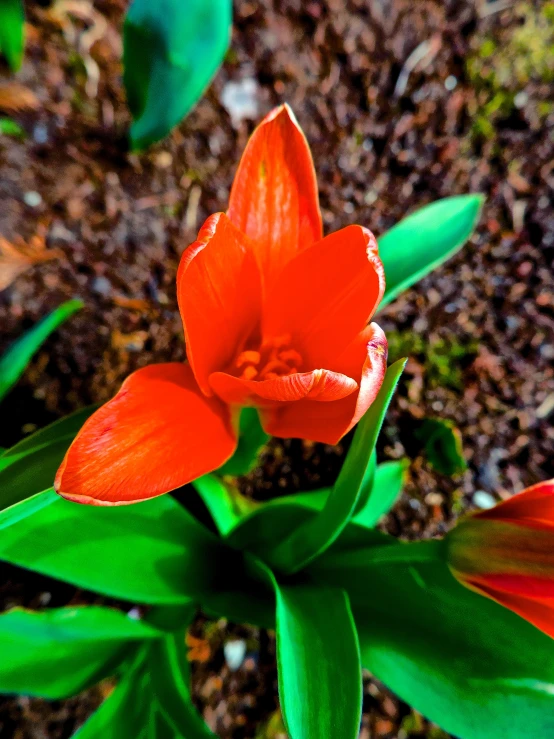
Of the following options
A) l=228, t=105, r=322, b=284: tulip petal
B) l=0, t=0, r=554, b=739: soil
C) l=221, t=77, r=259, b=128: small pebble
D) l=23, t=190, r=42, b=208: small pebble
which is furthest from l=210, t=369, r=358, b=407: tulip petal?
l=221, t=77, r=259, b=128: small pebble

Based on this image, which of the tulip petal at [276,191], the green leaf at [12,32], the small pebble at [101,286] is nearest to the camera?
the tulip petal at [276,191]

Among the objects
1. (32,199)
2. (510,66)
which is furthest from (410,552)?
(510,66)

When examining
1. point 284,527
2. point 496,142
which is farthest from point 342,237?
point 496,142

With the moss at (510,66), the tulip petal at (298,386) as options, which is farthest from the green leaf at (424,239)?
the moss at (510,66)

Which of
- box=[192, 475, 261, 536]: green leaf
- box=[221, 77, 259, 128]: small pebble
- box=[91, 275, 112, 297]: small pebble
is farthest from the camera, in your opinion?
box=[221, 77, 259, 128]: small pebble

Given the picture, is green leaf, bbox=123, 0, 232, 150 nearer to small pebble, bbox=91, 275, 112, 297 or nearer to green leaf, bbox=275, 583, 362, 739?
small pebble, bbox=91, 275, 112, 297

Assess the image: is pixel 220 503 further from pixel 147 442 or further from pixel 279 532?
pixel 147 442

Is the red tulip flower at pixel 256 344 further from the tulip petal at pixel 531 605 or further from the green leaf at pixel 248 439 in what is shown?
the tulip petal at pixel 531 605
